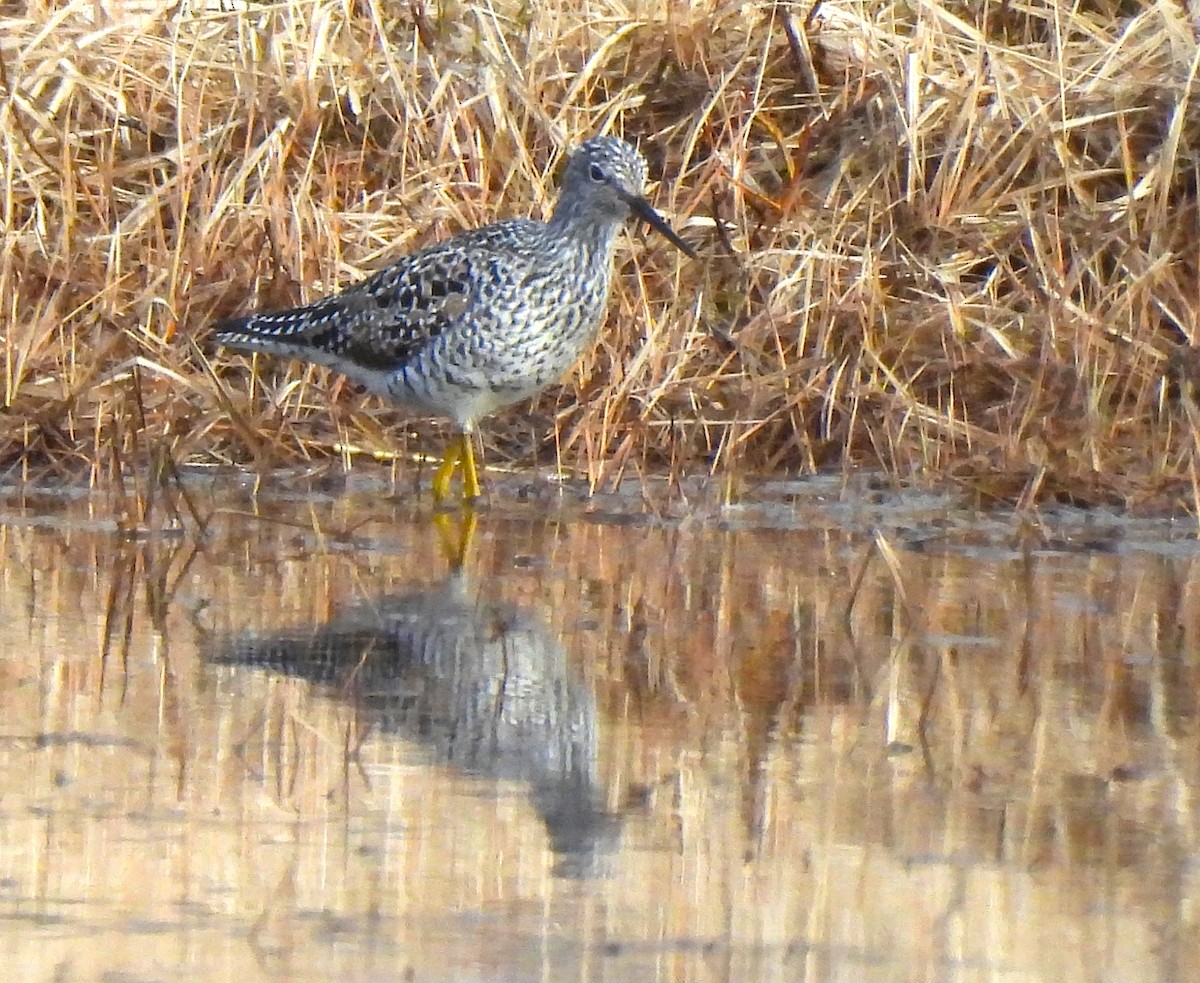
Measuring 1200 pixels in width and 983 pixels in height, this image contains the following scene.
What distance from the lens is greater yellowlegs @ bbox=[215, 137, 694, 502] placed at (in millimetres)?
6895

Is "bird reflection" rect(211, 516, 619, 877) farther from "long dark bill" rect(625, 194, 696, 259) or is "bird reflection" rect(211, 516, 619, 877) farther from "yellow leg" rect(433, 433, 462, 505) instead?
"long dark bill" rect(625, 194, 696, 259)

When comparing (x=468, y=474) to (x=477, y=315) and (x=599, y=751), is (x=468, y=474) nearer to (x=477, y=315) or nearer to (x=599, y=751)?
(x=477, y=315)

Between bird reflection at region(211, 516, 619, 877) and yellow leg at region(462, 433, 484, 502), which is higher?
yellow leg at region(462, 433, 484, 502)

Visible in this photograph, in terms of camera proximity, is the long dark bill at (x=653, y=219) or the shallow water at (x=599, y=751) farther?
the long dark bill at (x=653, y=219)

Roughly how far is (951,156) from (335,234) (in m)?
→ 1.98

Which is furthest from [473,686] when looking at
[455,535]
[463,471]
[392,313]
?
[392,313]

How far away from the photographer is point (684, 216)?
25.9ft

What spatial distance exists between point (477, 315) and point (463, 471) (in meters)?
0.45

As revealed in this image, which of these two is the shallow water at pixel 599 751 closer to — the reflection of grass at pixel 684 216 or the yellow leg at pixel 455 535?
the yellow leg at pixel 455 535

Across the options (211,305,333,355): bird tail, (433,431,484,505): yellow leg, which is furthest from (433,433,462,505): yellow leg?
(211,305,333,355): bird tail

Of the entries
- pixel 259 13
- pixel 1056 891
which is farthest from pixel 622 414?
pixel 1056 891

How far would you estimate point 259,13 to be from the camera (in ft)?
28.0

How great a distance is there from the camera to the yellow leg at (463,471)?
687 centimetres

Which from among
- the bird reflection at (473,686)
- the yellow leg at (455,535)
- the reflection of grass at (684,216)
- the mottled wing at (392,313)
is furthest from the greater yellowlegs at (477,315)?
the bird reflection at (473,686)
